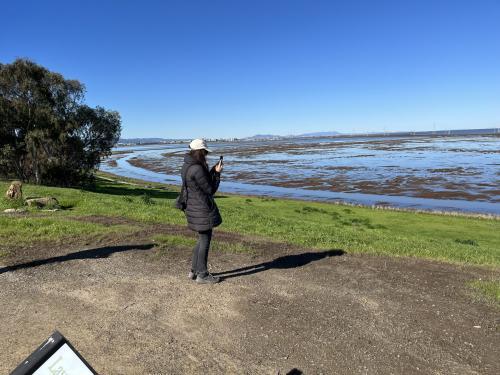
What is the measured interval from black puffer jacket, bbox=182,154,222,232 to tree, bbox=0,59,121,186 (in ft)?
84.4

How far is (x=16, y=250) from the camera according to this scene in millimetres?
9391

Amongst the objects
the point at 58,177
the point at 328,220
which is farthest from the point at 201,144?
the point at 58,177

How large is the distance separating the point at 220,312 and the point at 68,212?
10.3m

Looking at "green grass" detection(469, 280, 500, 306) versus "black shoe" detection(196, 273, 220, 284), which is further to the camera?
"black shoe" detection(196, 273, 220, 284)

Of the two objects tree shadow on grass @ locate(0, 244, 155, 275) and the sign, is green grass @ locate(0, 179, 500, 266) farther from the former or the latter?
the sign

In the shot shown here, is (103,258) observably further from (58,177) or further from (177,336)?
(58,177)

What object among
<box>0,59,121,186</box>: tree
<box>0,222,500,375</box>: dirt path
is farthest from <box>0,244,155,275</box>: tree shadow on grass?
<box>0,59,121,186</box>: tree

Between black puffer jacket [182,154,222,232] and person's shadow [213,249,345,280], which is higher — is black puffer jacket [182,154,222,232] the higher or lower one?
the higher one

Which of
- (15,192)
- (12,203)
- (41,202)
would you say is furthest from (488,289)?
(15,192)

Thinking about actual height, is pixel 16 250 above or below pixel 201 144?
below

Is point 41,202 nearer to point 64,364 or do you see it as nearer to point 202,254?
point 202,254

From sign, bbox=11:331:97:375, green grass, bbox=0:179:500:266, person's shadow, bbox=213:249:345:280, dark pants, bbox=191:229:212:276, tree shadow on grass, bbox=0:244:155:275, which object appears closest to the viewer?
sign, bbox=11:331:97:375

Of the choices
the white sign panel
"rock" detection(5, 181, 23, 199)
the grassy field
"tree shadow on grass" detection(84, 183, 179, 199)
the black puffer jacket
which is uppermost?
the black puffer jacket

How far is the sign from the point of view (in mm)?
2326
